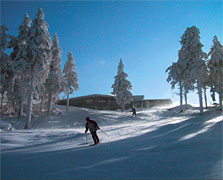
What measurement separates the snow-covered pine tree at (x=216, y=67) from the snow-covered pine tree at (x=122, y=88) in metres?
17.1

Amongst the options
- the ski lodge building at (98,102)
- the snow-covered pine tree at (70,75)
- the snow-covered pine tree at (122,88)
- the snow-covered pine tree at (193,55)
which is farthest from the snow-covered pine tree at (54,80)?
the snow-covered pine tree at (193,55)

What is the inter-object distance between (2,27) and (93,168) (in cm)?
2228

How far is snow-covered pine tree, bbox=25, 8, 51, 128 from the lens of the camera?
17.5 metres

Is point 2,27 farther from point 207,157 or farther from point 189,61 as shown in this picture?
point 189,61

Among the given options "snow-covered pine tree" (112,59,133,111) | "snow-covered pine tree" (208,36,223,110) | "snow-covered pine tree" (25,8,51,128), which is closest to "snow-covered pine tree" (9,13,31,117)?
"snow-covered pine tree" (25,8,51,128)

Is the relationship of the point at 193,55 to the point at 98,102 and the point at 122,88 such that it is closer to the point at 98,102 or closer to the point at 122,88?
the point at 122,88

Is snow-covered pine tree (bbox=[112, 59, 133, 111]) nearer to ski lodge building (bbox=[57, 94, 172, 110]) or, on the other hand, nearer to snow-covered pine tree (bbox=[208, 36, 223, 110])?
ski lodge building (bbox=[57, 94, 172, 110])

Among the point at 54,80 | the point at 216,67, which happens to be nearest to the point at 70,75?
the point at 54,80

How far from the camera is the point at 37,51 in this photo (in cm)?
1742

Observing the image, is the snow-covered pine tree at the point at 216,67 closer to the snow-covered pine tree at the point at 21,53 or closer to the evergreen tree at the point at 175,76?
the evergreen tree at the point at 175,76

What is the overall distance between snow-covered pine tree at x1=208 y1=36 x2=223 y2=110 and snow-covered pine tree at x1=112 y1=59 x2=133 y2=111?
17.1 m

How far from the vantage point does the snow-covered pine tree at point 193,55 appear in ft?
78.9

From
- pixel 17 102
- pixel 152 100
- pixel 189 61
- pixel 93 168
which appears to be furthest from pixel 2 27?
pixel 152 100

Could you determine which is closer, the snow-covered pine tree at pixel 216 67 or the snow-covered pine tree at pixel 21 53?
the snow-covered pine tree at pixel 21 53
